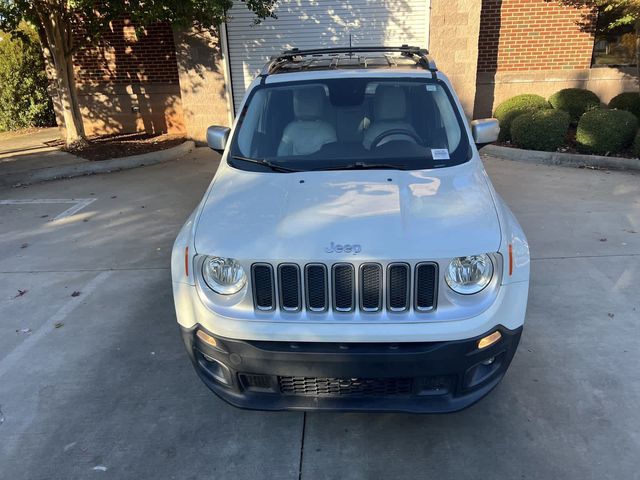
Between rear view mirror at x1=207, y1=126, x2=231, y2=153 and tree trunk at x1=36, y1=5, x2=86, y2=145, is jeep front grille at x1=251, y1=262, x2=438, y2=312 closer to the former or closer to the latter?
rear view mirror at x1=207, y1=126, x2=231, y2=153

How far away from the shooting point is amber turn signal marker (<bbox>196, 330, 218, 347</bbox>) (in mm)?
2607

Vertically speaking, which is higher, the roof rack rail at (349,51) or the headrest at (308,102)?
the roof rack rail at (349,51)

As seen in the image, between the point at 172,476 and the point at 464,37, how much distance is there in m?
10.2

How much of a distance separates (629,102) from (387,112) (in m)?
8.06

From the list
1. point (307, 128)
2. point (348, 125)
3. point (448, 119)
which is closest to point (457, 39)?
point (448, 119)

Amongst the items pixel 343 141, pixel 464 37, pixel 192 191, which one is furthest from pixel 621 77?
pixel 343 141

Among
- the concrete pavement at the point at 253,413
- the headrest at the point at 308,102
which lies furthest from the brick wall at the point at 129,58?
the headrest at the point at 308,102

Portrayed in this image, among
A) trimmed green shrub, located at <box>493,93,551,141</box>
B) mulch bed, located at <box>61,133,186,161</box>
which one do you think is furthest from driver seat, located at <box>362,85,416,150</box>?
mulch bed, located at <box>61,133,186,161</box>

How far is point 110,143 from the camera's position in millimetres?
10953

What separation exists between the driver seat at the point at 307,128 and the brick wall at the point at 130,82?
8742mm

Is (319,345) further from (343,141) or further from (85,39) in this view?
(85,39)

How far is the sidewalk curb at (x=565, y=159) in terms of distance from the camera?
8195mm

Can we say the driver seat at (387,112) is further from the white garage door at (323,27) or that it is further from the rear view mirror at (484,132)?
the white garage door at (323,27)

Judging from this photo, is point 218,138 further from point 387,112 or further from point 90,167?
point 90,167
